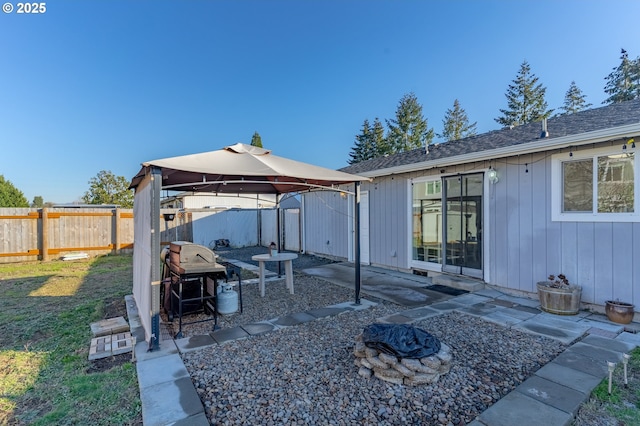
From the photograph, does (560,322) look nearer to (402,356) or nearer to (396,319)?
(396,319)

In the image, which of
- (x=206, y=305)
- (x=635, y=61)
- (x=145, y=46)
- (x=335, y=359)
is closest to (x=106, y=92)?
(x=145, y=46)

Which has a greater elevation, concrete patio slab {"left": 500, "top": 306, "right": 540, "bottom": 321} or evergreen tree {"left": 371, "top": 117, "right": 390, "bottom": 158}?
evergreen tree {"left": 371, "top": 117, "right": 390, "bottom": 158}

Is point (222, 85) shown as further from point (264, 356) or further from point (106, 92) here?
point (264, 356)

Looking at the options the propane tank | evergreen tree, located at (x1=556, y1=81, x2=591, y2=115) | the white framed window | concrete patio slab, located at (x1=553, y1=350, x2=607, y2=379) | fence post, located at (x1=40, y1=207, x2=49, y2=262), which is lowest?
concrete patio slab, located at (x1=553, y1=350, x2=607, y2=379)

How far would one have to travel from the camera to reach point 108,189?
71.3 feet

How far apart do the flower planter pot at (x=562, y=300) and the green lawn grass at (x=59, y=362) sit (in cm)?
534

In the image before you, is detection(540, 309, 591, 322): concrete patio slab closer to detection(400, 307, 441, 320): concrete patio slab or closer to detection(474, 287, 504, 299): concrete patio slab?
detection(474, 287, 504, 299): concrete patio slab

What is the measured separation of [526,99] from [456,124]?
635 centimetres

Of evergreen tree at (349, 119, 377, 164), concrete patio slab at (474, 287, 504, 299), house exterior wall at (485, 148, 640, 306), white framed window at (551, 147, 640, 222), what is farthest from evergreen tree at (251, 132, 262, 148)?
white framed window at (551, 147, 640, 222)

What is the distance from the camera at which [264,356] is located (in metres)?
3.14

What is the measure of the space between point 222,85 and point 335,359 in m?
11.8

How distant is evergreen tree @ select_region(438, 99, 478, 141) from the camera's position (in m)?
31.0

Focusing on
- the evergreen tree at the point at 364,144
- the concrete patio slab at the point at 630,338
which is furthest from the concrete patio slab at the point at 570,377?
the evergreen tree at the point at 364,144

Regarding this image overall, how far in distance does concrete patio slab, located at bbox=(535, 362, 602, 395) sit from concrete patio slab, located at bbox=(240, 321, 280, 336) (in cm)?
295
